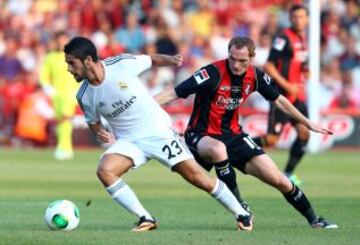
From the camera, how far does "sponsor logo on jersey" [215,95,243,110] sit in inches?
440

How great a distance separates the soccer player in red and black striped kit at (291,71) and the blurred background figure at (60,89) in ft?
20.8

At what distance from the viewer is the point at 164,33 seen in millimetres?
27766

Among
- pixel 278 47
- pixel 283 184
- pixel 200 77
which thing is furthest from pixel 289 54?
pixel 283 184

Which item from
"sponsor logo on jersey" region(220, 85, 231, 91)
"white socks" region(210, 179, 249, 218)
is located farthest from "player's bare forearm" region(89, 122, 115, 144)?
"sponsor logo on jersey" region(220, 85, 231, 91)

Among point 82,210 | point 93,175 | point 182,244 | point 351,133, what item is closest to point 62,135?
point 93,175

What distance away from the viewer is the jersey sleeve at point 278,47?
16688 millimetres

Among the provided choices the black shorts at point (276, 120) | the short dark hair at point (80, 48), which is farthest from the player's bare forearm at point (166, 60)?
the black shorts at point (276, 120)

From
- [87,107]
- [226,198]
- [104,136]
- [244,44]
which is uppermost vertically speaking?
[244,44]

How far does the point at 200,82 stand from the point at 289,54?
603 centimetres

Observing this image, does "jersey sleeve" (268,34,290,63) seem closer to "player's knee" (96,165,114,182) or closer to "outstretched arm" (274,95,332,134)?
"outstretched arm" (274,95,332,134)

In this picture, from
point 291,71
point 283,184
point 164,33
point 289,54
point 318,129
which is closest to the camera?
point 283,184

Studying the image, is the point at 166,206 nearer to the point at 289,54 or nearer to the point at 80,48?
the point at 80,48

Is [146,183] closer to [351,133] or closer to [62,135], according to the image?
[62,135]

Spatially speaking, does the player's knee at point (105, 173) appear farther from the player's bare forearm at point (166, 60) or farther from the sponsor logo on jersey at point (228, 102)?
the sponsor logo on jersey at point (228, 102)
